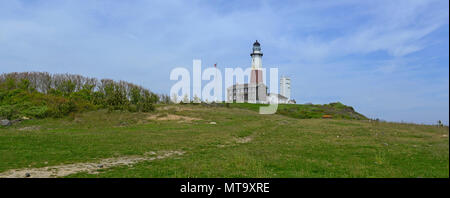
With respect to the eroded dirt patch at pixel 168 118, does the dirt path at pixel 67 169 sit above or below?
below

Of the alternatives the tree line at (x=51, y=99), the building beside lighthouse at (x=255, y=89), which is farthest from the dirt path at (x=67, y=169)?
the building beside lighthouse at (x=255, y=89)

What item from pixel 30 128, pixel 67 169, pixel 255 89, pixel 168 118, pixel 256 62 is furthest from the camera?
pixel 255 89

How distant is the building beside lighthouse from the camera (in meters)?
85.8

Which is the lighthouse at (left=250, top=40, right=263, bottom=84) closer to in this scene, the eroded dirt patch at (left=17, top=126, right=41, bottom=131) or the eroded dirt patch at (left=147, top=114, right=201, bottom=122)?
the eroded dirt patch at (left=147, top=114, right=201, bottom=122)

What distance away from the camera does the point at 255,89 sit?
87188 millimetres

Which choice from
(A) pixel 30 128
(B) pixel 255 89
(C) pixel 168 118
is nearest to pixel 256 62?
(B) pixel 255 89

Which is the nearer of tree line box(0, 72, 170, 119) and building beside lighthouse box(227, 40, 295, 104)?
tree line box(0, 72, 170, 119)

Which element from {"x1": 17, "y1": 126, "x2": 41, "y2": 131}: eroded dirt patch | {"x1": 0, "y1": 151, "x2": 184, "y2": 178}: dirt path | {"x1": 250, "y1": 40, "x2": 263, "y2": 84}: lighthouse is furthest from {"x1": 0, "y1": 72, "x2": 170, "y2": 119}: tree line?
{"x1": 250, "y1": 40, "x2": 263, "y2": 84}: lighthouse

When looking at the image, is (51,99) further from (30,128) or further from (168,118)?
(168,118)

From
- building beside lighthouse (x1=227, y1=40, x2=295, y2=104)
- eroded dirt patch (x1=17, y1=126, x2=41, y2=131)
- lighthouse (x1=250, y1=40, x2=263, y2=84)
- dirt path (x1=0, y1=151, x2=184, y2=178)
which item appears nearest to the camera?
dirt path (x1=0, y1=151, x2=184, y2=178)

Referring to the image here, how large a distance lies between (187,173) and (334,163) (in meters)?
6.48

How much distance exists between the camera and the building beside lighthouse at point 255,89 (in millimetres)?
85812

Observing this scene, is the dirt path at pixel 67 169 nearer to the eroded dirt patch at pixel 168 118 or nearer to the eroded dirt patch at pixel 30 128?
the eroded dirt patch at pixel 30 128

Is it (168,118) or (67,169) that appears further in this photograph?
(168,118)
